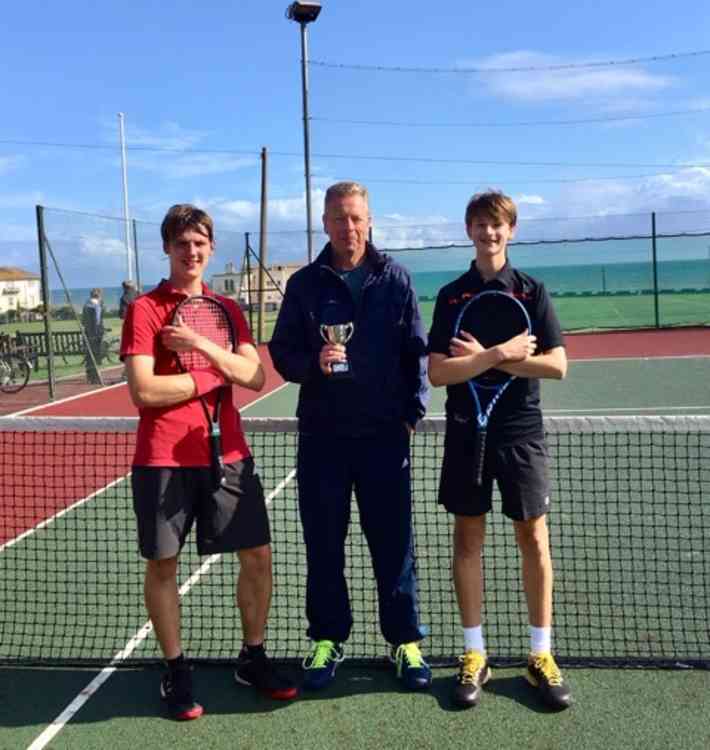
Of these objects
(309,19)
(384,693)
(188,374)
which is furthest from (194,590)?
(309,19)

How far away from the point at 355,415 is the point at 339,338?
0.34 m

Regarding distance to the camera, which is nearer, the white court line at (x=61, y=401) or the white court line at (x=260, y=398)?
the white court line at (x=61, y=401)

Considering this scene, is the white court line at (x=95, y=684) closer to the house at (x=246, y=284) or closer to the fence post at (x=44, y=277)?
the fence post at (x=44, y=277)

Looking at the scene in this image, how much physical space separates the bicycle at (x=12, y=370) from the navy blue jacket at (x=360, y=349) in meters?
12.3

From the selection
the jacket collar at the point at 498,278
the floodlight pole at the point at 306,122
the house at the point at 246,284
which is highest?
the floodlight pole at the point at 306,122

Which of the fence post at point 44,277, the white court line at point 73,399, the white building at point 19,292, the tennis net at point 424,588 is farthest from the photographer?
the white building at point 19,292

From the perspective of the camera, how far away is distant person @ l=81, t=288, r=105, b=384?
1519 centimetres

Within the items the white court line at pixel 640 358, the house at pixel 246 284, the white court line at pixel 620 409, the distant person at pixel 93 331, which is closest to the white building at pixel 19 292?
the house at pixel 246 284

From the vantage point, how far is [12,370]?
14672mm

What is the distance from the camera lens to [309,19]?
18234 millimetres

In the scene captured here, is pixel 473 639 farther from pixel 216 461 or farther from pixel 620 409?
pixel 620 409

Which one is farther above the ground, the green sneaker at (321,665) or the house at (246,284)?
the house at (246,284)

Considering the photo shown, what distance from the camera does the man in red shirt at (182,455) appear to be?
3219 mm

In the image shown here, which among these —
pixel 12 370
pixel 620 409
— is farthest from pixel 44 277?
pixel 620 409
